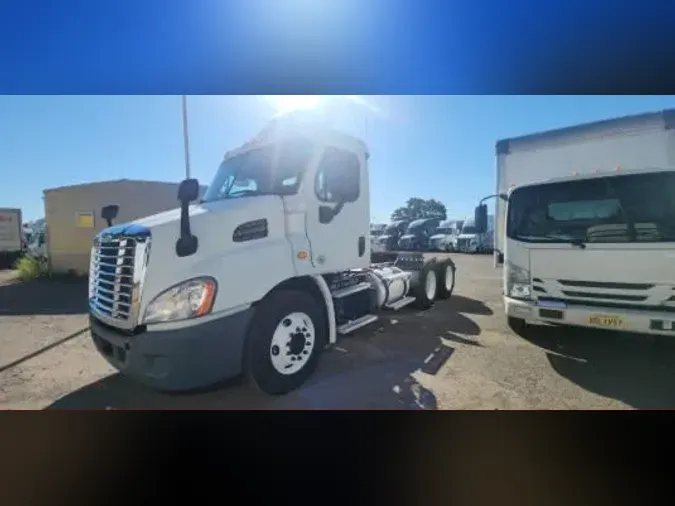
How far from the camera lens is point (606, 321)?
1.99m

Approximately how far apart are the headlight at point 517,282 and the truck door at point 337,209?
1.07m

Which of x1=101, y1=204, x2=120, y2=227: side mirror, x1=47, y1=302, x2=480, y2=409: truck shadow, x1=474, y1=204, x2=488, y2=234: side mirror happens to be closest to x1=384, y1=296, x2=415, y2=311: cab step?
x1=47, y1=302, x2=480, y2=409: truck shadow

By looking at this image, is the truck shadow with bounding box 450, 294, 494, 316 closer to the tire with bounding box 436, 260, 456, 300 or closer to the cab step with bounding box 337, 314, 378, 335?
the tire with bounding box 436, 260, 456, 300

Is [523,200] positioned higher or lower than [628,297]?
higher

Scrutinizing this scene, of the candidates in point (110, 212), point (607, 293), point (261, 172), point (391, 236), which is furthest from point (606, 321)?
point (110, 212)

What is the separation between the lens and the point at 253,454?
1.89m

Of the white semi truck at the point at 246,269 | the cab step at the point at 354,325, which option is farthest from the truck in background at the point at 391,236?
the cab step at the point at 354,325

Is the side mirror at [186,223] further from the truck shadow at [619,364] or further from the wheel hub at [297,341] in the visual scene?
the truck shadow at [619,364]

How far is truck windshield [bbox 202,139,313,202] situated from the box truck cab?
1275 millimetres

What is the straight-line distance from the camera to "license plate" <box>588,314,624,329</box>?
6.41 feet

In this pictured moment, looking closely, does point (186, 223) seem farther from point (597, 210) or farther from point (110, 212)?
point (597, 210)
